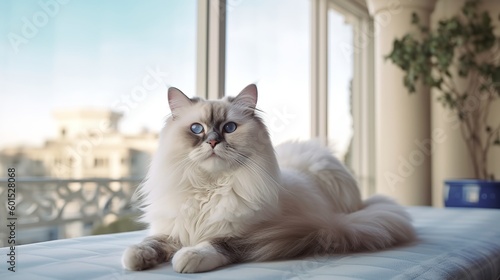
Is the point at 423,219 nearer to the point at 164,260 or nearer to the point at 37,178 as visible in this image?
the point at 164,260

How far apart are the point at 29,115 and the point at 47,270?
7.27 ft

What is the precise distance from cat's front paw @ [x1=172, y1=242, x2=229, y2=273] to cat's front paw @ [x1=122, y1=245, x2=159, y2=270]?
0.07 metres

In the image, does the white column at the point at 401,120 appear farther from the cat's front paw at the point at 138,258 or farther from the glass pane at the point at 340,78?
the cat's front paw at the point at 138,258

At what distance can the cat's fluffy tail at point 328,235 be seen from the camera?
109 cm

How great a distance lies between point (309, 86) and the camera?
14.8 ft

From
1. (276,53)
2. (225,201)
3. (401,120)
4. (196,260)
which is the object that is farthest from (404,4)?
(196,260)

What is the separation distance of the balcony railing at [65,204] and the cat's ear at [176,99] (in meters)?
2.03

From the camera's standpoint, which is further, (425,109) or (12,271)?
(425,109)

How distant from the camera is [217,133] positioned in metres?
1.12

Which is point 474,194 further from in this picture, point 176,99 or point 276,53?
point 176,99

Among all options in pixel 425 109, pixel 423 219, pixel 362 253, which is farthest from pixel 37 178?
pixel 425 109

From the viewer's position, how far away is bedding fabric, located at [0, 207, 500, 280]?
0.97 m

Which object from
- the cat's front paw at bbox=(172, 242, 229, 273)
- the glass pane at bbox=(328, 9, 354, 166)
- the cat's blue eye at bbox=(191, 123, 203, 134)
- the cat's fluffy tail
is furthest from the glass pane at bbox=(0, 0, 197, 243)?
the glass pane at bbox=(328, 9, 354, 166)

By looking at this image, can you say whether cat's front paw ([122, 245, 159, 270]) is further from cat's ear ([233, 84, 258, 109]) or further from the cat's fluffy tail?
cat's ear ([233, 84, 258, 109])
